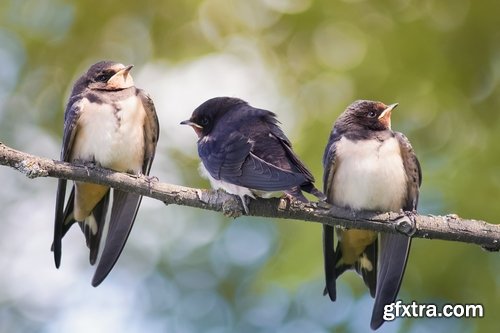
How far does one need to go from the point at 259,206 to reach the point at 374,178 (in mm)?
849

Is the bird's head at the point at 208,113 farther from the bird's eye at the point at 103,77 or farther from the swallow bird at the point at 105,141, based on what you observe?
the bird's eye at the point at 103,77

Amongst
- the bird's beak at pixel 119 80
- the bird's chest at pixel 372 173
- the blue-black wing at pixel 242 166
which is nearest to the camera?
the blue-black wing at pixel 242 166

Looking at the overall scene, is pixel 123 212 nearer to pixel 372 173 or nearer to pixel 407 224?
pixel 372 173

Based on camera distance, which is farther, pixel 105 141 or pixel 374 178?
pixel 105 141

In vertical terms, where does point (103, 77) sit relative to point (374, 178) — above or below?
above

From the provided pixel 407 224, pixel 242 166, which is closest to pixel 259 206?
pixel 242 166

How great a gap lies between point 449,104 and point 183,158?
2.43m

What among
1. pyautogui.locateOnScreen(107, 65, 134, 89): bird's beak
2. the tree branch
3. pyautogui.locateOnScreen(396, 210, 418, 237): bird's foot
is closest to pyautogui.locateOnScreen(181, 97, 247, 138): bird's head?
pyautogui.locateOnScreen(107, 65, 134, 89): bird's beak

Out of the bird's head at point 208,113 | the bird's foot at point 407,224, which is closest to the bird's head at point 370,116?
the bird's head at point 208,113

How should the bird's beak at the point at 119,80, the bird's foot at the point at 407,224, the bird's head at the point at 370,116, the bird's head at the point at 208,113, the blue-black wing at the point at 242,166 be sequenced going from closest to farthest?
1. the blue-black wing at the point at 242,166
2. the bird's foot at the point at 407,224
3. the bird's head at the point at 370,116
4. the bird's head at the point at 208,113
5. the bird's beak at the point at 119,80

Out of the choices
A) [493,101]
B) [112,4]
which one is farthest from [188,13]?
[493,101]

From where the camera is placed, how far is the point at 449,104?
762cm

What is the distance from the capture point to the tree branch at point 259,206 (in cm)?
440

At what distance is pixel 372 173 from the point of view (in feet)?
17.0
